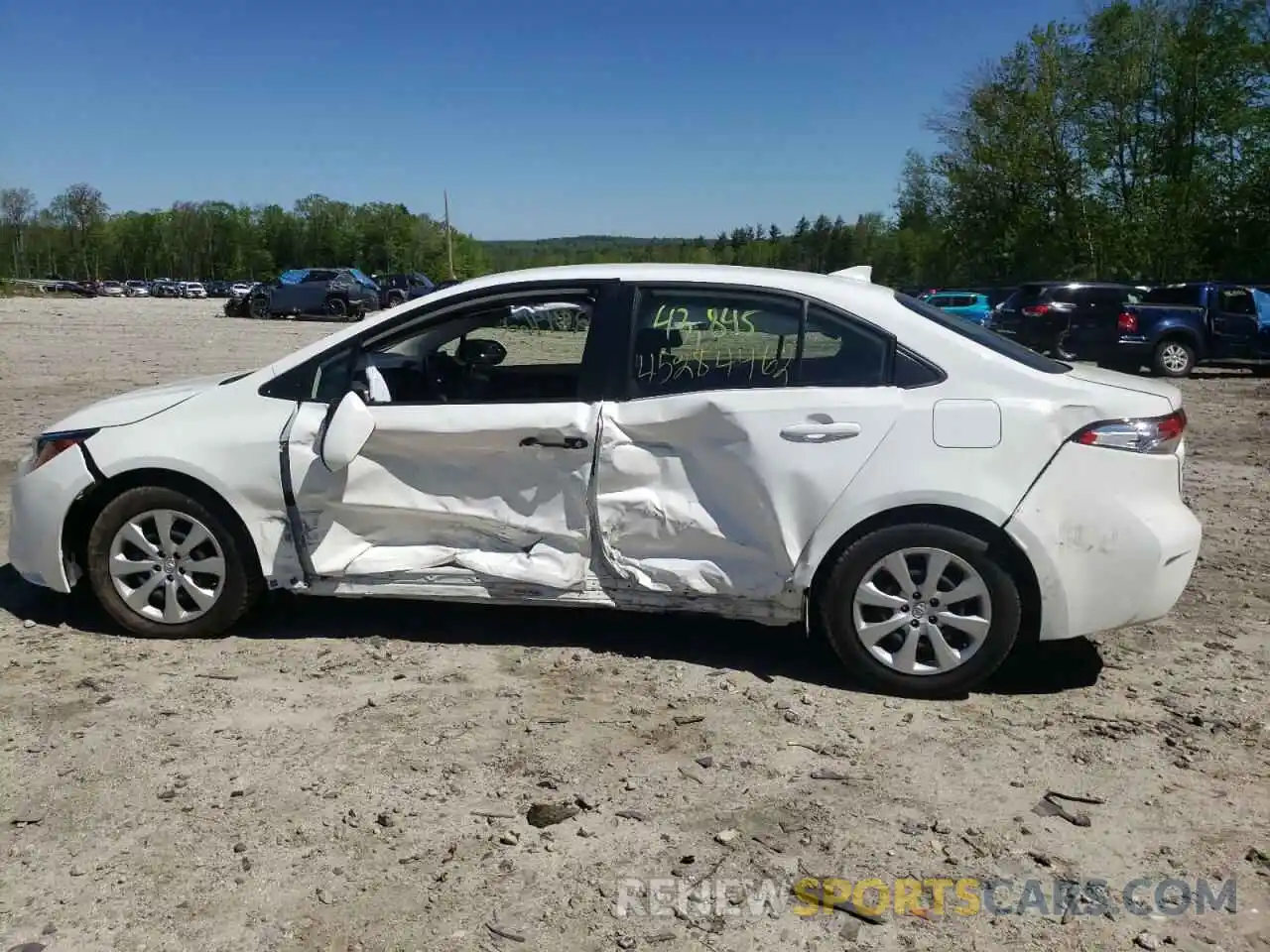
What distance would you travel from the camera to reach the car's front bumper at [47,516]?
15.3 feet

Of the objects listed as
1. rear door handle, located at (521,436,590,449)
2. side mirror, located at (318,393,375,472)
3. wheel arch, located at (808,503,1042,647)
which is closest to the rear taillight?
wheel arch, located at (808,503,1042,647)

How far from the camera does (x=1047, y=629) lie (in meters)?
4.06

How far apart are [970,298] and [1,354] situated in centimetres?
2301

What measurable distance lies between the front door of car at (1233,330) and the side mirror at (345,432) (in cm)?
1829

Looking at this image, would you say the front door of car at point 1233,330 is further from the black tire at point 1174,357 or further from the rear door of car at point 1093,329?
the rear door of car at point 1093,329

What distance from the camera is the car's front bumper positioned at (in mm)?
4668

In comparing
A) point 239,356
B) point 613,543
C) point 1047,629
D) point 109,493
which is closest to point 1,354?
point 239,356

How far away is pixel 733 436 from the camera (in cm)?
421

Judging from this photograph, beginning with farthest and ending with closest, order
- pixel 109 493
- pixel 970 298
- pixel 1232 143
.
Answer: pixel 1232 143 < pixel 970 298 < pixel 109 493

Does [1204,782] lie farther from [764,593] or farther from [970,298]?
[970,298]

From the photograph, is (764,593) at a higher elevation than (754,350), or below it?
below

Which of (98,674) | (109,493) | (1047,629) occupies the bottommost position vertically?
(98,674)

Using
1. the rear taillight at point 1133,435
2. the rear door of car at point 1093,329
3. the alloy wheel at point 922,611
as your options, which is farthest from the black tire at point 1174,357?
the alloy wheel at point 922,611

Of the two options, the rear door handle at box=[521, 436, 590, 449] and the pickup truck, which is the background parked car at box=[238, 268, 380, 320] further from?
the rear door handle at box=[521, 436, 590, 449]
